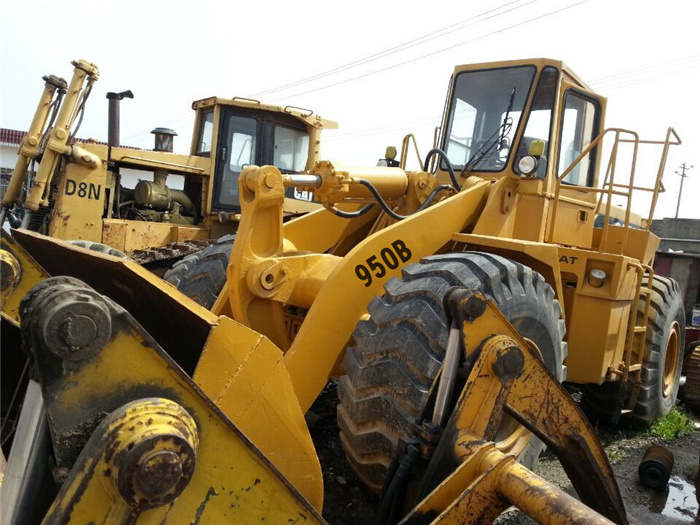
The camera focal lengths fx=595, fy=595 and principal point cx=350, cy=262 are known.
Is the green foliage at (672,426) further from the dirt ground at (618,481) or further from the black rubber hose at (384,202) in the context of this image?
the black rubber hose at (384,202)

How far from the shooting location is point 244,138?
9125 millimetres

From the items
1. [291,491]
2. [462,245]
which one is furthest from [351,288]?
[291,491]

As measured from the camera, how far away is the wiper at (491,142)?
4.88 metres

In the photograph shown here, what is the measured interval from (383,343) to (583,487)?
44.7 inches

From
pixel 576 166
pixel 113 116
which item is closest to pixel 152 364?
pixel 576 166

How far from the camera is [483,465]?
2.05 meters

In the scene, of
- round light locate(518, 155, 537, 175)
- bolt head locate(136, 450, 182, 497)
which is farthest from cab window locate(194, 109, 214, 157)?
bolt head locate(136, 450, 182, 497)

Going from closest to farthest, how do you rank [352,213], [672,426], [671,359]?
[352,213] → [672,426] → [671,359]

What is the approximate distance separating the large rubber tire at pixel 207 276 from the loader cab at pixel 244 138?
4119mm

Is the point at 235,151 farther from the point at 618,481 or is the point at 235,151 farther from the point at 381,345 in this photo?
the point at 618,481

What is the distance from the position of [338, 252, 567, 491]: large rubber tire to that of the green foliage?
10.0ft

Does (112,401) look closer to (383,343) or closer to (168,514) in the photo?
(168,514)

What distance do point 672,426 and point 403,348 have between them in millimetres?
4364

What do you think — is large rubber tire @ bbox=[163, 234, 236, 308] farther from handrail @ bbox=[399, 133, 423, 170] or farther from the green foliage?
the green foliage
